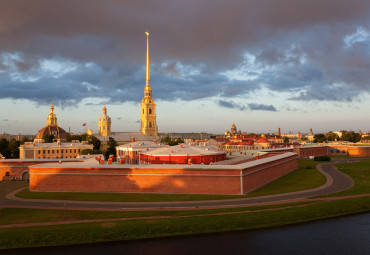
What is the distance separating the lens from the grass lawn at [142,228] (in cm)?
2362

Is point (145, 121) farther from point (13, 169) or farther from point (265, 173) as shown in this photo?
point (265, 173)

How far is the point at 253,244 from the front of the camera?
24.1 meters

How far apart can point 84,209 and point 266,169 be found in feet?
77.2

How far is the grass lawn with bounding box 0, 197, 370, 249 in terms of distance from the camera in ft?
77.5

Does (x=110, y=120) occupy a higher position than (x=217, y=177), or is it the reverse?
(x=110, y=120)

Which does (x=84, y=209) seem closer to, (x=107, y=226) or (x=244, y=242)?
(x=107, y=226)

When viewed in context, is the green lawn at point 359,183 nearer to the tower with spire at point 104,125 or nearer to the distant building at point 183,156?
the distant building at point 183,156

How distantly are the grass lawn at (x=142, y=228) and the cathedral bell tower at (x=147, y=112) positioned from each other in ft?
355

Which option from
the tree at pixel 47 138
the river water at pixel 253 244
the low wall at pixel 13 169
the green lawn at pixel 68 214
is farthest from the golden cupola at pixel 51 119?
the river water at pixel 253 244

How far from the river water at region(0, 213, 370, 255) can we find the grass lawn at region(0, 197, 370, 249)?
1.53ft

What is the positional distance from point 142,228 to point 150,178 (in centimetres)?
1126

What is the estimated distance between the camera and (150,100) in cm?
→ 13612

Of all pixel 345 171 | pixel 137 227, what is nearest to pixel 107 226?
pixel 137 227

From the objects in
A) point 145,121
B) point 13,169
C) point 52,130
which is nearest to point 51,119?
point 52,130
